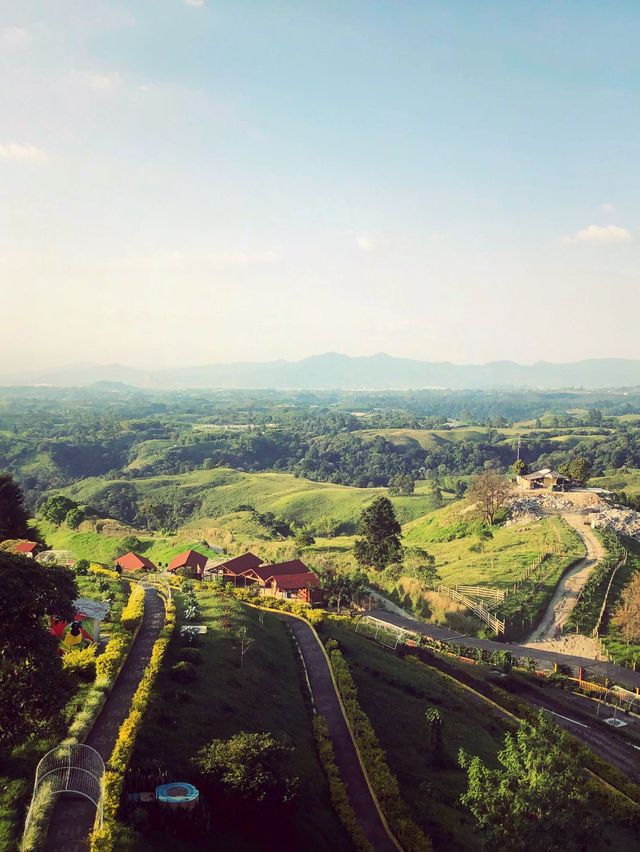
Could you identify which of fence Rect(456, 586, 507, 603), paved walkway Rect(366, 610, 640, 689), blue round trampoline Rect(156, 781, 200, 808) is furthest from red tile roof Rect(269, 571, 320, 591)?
blue round trampoline Rect(156, 781, 200, 808)

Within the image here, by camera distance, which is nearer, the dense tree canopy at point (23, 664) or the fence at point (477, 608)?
the dense tree canopy at point (23, 664)

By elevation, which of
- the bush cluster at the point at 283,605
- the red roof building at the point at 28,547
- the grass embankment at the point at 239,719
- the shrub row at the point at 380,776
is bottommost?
the bush cluster at the point at 283,605

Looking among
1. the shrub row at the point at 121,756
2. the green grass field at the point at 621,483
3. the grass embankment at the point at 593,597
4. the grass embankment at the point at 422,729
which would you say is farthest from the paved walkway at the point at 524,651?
the green grass field at the point at 621,483

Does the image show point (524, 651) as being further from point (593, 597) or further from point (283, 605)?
point (283, 605)

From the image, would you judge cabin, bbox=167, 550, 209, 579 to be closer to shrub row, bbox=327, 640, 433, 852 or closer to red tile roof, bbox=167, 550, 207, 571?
red tile roof, bbox=167, 550, 207, 571

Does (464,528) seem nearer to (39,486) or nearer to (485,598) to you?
(485,598)

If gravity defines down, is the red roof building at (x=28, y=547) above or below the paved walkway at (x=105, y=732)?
below

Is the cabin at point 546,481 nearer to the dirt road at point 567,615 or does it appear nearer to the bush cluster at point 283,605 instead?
the dirt road at point 567,615

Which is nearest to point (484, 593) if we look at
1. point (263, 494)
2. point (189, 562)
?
point (189, 562)
